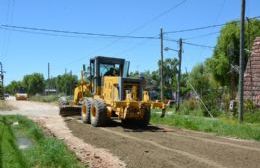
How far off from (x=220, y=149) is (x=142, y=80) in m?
9.81

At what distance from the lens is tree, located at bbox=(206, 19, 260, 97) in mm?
55703

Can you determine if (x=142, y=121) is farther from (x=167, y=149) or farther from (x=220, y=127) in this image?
(x=167, y=149)

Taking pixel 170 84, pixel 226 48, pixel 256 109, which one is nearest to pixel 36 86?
pixel 170 84

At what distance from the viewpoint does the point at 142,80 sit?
25062mm

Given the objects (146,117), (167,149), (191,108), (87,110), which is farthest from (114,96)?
(191,108)

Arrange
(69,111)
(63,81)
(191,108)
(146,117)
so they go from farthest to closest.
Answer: (63,81) → (191,108) → (69,111) → (146,117)

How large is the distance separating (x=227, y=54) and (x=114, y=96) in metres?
34.2

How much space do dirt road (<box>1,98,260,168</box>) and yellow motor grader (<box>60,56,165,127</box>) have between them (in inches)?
53.1

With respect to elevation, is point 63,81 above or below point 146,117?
above

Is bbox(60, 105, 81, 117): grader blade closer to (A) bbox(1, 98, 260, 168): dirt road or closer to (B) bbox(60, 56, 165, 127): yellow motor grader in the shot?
(B) bbox(60, 56, 165, 127): yellow motor grader

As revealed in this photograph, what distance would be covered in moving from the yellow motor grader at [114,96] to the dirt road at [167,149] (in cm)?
135

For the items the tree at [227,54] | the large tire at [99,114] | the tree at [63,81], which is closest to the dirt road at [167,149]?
the large tire at [99,114]

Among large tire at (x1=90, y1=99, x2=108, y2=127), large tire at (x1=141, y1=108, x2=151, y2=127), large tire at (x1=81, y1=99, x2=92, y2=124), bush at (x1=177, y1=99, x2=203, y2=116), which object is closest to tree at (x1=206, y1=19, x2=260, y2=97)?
bush at (x1=177, y1=99, x2=203, y2=116)

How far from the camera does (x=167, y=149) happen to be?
15.9 metres
